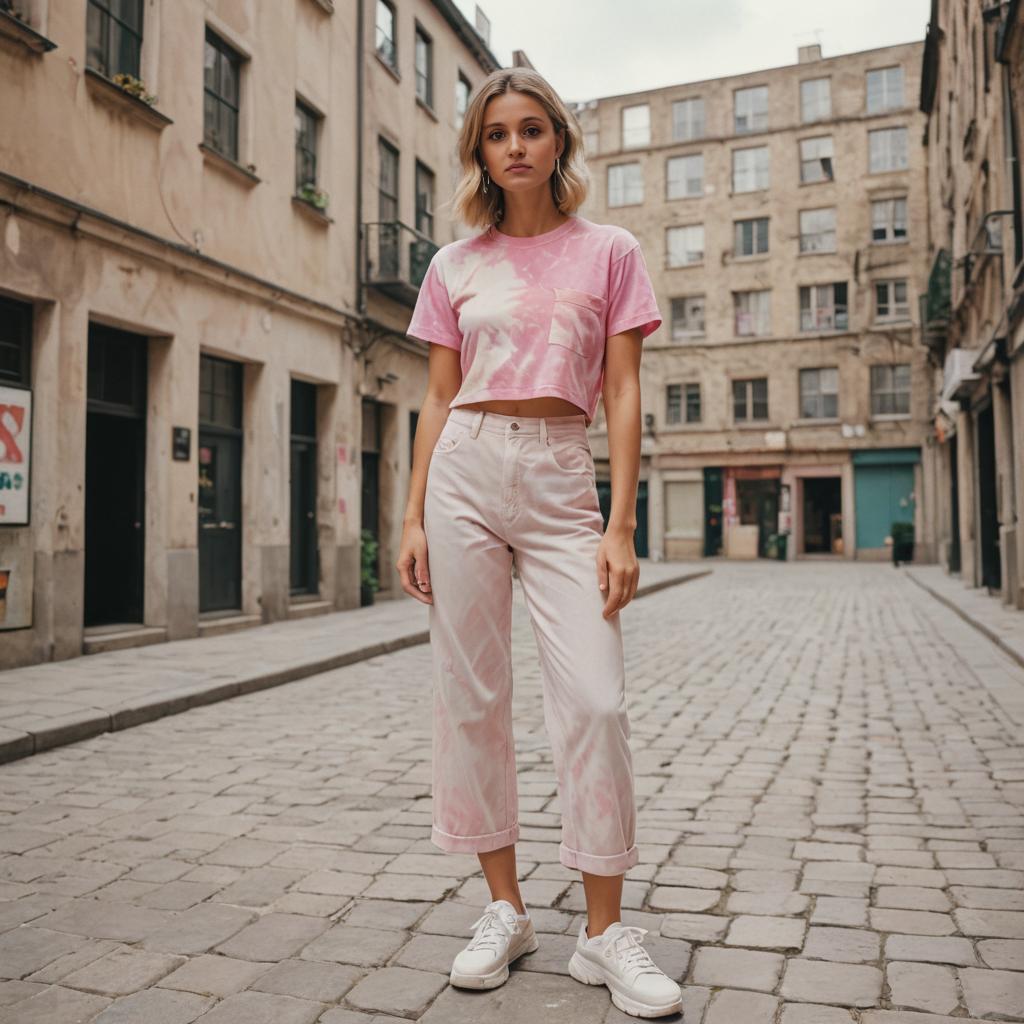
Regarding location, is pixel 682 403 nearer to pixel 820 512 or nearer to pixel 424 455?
pixel 820 512

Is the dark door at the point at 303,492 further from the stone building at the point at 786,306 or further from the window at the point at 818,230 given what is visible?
the window at the point at 818,230

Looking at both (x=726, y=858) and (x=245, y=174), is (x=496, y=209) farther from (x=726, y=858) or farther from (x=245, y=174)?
(x=245, y=174)

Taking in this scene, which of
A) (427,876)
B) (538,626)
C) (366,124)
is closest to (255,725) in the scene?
(427,876)

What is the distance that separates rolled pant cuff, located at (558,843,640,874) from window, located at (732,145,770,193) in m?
38.7

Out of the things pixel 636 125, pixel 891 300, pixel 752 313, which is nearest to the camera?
pixel 891 300

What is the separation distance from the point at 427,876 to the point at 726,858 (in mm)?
1027

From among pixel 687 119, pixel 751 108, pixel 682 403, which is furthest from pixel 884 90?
pixel 682 403

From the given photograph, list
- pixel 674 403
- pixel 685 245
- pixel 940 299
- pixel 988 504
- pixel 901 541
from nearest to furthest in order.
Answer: pixel 988 504 → pixel 940 299 → pixel 901 541 → pixel 674 403 → pixel 685 245

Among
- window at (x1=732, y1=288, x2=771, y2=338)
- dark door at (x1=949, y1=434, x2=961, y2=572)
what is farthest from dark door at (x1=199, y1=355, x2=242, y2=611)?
window at (x1=732, y1=288, x2=771, y2=338)

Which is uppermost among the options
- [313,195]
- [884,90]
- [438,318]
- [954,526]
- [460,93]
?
[884,90]

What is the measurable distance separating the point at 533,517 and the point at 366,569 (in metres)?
14.1

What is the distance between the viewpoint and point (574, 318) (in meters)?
2.58

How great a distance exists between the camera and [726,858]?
147 inches

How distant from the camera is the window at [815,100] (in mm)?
37688
